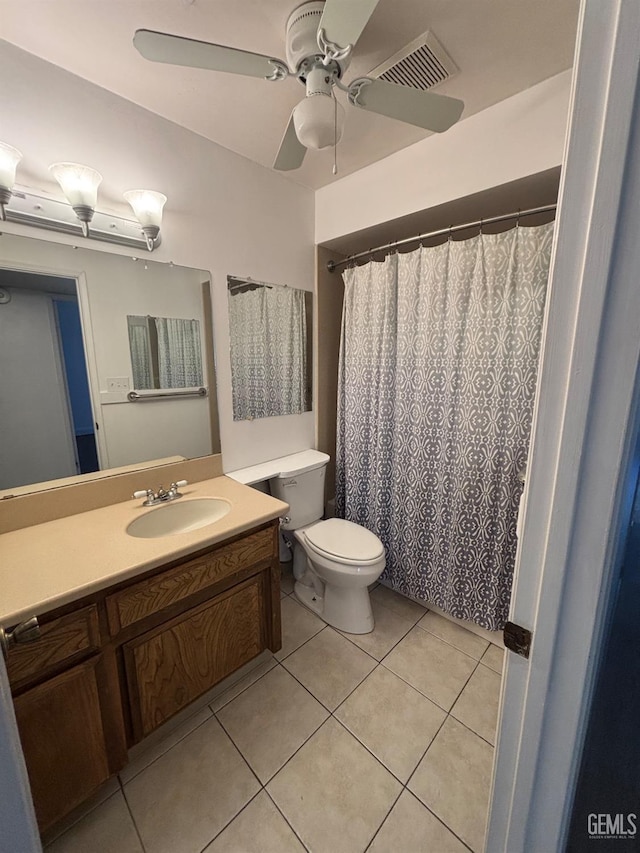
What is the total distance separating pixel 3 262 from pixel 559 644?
6.02 feet

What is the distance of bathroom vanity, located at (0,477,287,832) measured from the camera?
91 centimetres

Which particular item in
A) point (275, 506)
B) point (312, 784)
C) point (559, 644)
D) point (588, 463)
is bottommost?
point (312, 784)

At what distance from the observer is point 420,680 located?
1521mm

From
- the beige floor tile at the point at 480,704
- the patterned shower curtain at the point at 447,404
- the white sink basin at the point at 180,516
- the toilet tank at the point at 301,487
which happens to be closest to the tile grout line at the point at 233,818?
the beige floor tile at the point at 480,704

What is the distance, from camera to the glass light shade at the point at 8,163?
1.05 metres

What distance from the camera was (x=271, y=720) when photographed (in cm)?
135

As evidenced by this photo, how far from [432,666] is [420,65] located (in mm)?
2464

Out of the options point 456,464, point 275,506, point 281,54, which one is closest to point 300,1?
point 281,54

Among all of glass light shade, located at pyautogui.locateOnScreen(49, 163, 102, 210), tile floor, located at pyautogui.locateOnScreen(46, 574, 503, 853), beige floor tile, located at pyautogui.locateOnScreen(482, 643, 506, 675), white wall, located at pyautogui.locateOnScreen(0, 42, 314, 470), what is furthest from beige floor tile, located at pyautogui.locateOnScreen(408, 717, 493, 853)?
glass light shade, located at pyautogui.locateOnScreen(49, 163, 102, 210)

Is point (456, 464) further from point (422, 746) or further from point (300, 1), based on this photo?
point (300, 1)

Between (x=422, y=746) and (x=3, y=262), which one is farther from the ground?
(x=3, y=262)

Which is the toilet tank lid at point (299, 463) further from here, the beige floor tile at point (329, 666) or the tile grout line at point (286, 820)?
the tile grout line at point (286, 820)

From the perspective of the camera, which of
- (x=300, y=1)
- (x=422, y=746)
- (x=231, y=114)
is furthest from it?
(x=231, y=114)

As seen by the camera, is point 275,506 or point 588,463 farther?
point 275,506
